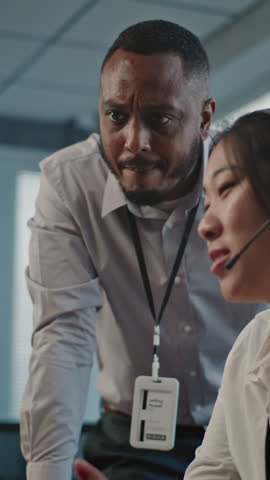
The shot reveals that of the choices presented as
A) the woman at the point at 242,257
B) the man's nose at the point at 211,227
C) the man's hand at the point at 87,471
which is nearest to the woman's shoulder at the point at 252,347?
the woman at the point at 242,257

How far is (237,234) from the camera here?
1370 mm

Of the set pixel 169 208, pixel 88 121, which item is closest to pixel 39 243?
pixel 169 208

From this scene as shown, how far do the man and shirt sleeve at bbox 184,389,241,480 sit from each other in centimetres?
45

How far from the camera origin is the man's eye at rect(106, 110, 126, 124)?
77.1 inches

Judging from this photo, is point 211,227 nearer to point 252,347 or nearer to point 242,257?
point 242,257

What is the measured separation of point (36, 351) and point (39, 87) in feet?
13.7

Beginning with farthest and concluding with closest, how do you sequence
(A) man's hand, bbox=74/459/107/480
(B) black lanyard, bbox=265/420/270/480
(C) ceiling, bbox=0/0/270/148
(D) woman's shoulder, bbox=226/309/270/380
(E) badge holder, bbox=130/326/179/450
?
(C) ceiling, bbox=0/0/270/148
(E) badge holder, bbox=130/326/179/450
(D) woman's shoulder, bbox=226/309/270/380
(B) black lanyard, bbox=265/420/270/480
(A) man's hand, bbox=74/459/107/480

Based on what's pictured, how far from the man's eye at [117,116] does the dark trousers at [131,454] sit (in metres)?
0.65

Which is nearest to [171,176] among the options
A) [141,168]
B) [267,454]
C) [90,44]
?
[141,168]

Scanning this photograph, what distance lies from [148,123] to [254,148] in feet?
1.93

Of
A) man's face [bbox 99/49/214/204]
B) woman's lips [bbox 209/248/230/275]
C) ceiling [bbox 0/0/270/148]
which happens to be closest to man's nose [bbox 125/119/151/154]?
man's face [bbox 99/49/214/204]

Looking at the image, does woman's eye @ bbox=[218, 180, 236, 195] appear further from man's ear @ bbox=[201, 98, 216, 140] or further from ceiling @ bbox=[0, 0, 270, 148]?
ceiling @ bbox=[0, 0, 270, 148]

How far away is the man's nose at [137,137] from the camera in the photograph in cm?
191

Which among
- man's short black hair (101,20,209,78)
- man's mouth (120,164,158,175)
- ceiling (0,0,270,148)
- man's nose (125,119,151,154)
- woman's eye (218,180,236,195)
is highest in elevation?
ceiling (0,0,270,148)
